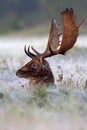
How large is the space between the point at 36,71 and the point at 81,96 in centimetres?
110

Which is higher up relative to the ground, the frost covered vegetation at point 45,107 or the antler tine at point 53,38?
the antler tine at point 53,38

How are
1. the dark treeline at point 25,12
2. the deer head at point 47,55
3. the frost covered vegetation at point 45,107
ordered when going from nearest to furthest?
the frost covered vegetation at point 45,107, the deer head at point 47,55, the dark treeline at point 25,12

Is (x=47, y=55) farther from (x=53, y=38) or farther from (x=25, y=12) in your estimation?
(x=25, y=12)

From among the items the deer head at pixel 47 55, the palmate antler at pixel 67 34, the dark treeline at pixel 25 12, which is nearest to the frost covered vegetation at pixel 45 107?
the deer head at pixel 47 55

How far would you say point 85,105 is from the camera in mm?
8195

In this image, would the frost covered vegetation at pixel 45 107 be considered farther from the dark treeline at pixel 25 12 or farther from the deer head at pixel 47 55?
the dark treeline at pixel 25 12

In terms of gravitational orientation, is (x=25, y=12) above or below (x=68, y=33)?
below

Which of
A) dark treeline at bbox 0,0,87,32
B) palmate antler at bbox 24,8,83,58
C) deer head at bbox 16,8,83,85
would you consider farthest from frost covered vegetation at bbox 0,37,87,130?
dark treeline at bbox 0,0,87,32

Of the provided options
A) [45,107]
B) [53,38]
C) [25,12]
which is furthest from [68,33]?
[25,12]

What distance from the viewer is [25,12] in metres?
51.8

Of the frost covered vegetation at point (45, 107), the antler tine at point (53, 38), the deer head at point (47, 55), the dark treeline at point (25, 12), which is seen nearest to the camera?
the frost covered vegetation at point (45, 107)

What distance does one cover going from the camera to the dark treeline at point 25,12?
154 ft

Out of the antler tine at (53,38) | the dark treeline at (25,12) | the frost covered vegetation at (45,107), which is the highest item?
the antler tine at (53,38)

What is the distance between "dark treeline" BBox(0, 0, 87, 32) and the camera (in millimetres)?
46906
